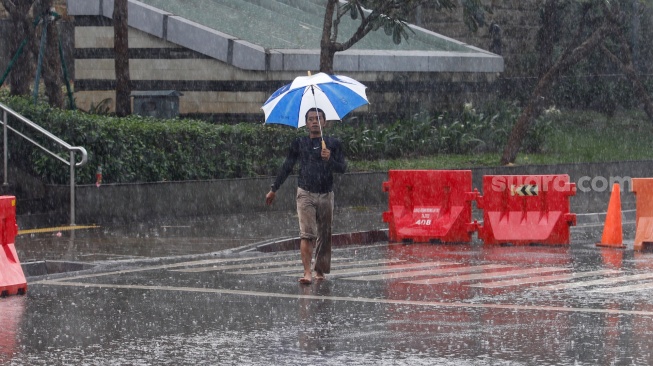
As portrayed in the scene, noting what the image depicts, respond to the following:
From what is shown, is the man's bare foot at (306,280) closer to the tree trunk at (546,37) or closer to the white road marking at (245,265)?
the white road marking at (245,265)

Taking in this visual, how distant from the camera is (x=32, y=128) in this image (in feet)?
67.9

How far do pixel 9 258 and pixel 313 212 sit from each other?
3.18 m

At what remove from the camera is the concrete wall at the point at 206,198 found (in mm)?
20078

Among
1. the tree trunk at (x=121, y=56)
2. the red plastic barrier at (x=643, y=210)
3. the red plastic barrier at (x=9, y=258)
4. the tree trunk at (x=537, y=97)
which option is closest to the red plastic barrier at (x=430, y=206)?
the red plastic barrier at (x=643, y=210)

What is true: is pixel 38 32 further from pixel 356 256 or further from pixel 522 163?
pixel 356 256

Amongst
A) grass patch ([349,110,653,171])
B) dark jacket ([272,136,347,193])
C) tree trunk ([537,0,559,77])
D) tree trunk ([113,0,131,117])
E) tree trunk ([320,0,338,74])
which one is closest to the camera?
dark jacket ([272,136,347,193])

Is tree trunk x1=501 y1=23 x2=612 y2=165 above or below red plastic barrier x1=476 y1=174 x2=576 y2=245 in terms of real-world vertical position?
above

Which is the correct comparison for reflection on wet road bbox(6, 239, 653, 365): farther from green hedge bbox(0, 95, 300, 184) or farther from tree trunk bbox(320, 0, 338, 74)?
tree trunk bbox(320, 0, 338, 74)

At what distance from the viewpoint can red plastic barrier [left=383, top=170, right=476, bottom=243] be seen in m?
18.7

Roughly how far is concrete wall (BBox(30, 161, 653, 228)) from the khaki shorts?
6778 mm

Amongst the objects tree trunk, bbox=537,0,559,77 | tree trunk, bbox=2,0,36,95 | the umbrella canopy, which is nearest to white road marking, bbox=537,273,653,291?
the umbrella canopy

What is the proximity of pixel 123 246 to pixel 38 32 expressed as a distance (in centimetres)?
1211

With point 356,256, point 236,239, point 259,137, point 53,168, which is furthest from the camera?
point 259,137

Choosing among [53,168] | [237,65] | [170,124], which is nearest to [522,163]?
[237,65]
